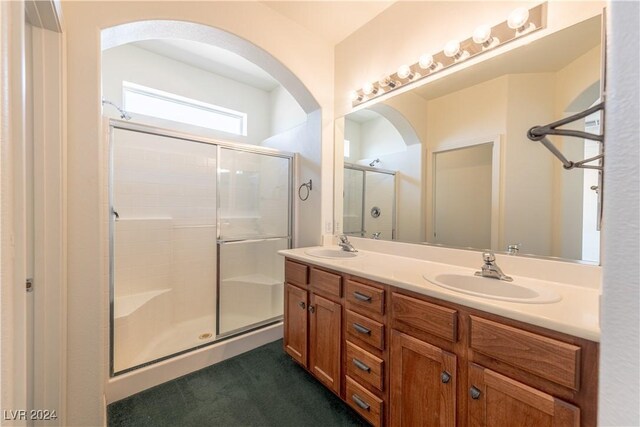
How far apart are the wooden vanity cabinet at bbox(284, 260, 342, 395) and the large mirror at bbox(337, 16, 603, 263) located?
2.30 ft

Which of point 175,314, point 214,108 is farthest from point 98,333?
point 214,108

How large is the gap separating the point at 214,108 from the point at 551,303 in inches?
139

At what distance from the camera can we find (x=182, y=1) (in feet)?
5.31

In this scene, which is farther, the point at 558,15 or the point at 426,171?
the point at 426,171

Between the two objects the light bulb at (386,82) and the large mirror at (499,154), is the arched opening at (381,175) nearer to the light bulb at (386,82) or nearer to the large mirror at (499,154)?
the large mirror at (499,154)

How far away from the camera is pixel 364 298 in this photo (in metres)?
1.38

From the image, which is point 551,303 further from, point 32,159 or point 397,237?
point 32,159

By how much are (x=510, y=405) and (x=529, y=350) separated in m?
0.22

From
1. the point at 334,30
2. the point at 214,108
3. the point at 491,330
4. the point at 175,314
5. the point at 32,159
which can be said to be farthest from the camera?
the point at 214,108

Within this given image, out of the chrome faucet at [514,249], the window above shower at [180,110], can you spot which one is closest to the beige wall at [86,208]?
the window above shower at [180,110]

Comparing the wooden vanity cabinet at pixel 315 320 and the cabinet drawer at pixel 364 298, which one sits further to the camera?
the wooden vanity cabinet at pixel 315 320

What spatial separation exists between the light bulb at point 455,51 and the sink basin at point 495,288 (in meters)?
1.29

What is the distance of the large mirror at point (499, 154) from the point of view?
1201mm

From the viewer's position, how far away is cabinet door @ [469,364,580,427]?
797mm
